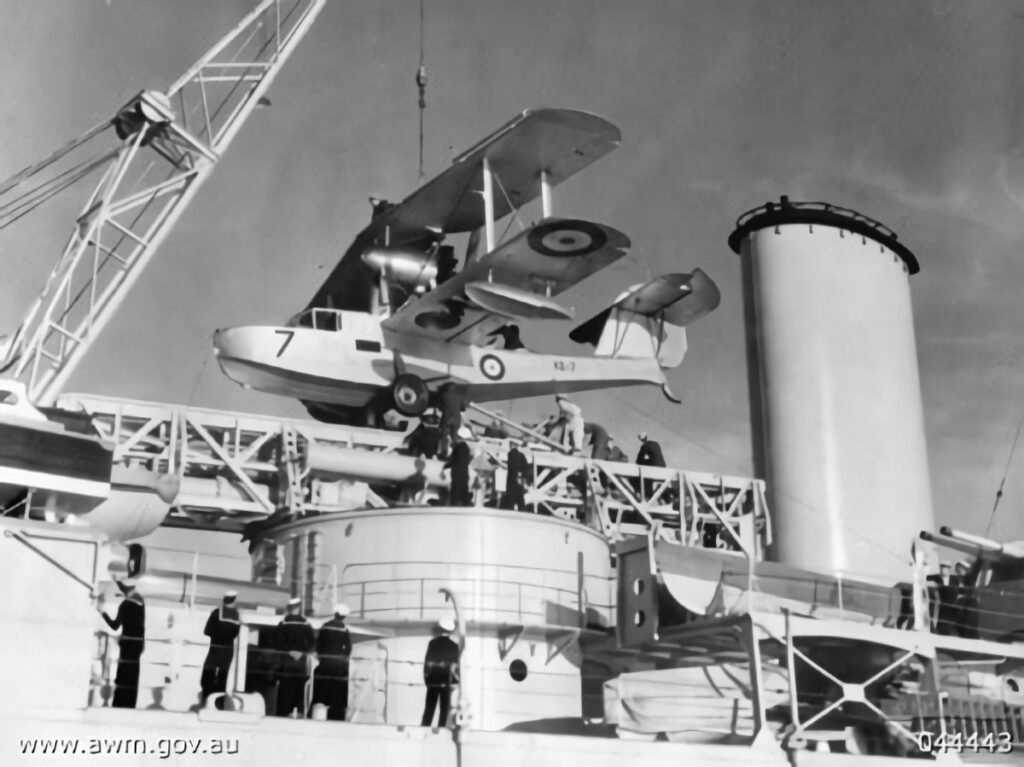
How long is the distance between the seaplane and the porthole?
23.8 feet

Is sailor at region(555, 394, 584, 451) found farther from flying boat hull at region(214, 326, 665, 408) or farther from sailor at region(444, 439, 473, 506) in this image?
sailor at region(444, 439, 473, 506)

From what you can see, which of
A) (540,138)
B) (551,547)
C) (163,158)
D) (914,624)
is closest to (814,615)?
(914,624)

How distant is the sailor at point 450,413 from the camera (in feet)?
60.6

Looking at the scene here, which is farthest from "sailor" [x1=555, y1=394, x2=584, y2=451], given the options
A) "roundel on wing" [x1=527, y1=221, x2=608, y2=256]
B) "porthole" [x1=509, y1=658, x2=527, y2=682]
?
"porthole" [x1=509, y1=658, x2=527, y2=682]

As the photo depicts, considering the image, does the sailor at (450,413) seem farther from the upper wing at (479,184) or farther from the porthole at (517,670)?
the porthole at (517,670)

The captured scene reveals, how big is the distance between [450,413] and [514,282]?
257cm

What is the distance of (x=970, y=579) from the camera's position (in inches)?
691

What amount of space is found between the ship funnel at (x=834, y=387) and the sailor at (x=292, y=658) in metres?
11.1

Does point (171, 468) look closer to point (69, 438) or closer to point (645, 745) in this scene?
point (69, 438)

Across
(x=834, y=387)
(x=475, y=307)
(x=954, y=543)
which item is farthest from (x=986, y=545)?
(x=475, y=307)

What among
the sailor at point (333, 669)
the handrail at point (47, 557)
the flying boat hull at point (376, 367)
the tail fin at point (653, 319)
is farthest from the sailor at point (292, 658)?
the tail fin at point (653, 319)

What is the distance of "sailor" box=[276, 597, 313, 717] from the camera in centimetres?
1155

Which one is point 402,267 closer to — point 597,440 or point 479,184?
point 479,184

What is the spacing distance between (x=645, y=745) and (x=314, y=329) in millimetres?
11417
